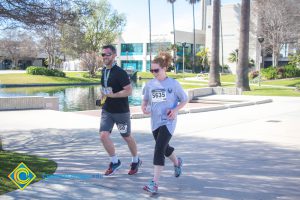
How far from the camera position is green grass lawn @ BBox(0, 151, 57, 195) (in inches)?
198

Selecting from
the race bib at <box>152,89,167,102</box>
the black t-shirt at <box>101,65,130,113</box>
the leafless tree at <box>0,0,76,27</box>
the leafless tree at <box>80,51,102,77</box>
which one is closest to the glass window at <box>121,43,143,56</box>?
the leafless tree at <box>80,51,102,77</box>

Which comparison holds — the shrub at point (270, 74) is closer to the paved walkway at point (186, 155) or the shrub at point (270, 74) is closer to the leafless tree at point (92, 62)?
the leafless tree at point (92, 62)

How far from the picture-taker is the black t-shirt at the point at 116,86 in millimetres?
5539

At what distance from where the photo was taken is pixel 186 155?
23.3ft

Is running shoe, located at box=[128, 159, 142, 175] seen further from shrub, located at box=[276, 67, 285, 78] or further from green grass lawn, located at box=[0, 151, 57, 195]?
shrub, located at box=[276, 67, 285, 78]

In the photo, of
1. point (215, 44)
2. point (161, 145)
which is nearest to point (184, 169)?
point (161, 145)

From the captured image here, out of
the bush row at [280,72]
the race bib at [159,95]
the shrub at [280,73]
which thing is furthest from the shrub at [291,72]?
the race bib at [159,95]

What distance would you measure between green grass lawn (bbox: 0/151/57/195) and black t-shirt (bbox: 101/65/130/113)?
1.34 m

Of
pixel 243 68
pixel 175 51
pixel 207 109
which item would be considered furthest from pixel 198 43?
pixel 207 109

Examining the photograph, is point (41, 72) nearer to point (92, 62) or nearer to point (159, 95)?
point (92, 62)

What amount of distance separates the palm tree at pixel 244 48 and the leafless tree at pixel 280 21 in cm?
2262

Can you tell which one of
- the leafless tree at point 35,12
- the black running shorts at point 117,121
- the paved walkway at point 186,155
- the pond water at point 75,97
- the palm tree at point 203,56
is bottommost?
the pond water at point 75,97

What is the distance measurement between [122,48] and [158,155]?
8801 cm

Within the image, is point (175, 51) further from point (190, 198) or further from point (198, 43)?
point (190, 198)
